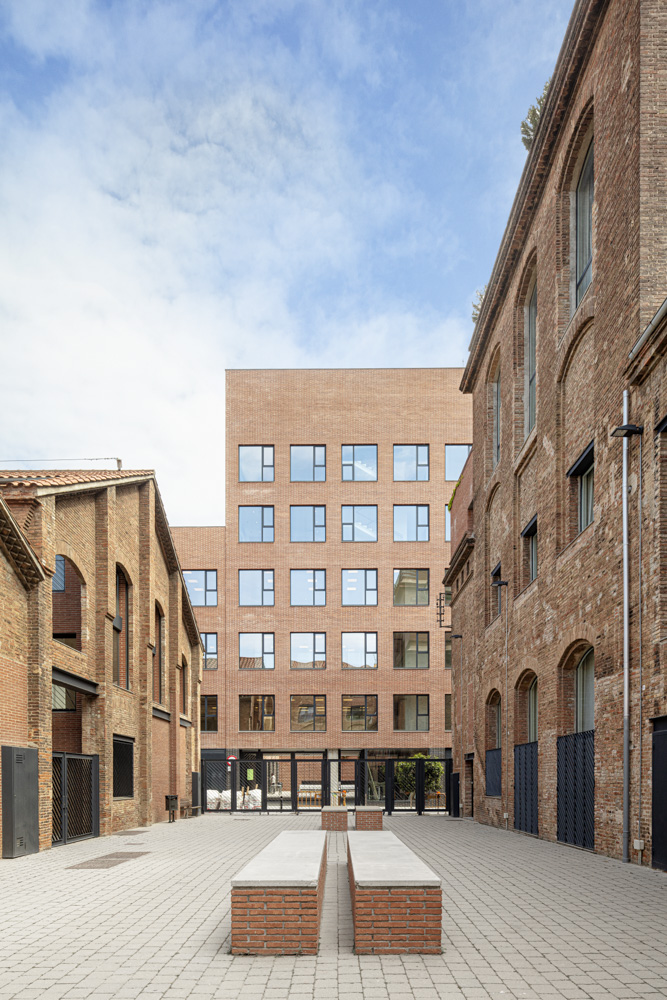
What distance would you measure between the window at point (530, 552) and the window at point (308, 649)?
26.8 m

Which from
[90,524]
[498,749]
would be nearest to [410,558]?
[498,749]

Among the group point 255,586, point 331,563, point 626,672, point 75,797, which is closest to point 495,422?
point 626,672

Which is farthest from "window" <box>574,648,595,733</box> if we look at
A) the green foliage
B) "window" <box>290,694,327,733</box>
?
"window" <box>290,694,327,733</box>

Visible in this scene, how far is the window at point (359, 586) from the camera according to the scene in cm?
4966

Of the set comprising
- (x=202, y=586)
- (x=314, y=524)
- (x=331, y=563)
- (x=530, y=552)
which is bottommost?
(x=202, y=586)

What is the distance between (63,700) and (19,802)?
21.1 ft

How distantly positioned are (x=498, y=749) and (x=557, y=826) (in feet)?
25.4

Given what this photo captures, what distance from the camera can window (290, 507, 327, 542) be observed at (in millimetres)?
50219

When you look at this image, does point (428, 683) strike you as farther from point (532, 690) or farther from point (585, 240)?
point (585, 240)

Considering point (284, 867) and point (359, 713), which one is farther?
point (359, 713)

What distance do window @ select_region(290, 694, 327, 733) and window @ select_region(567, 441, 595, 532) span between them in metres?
32.2

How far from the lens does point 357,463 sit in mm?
50781

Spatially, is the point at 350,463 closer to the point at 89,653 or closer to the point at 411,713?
the point at 411,713

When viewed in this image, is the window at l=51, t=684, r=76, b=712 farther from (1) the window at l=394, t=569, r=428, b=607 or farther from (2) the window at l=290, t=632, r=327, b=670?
(1) the window at l=394, t=569, r=428, b=607
